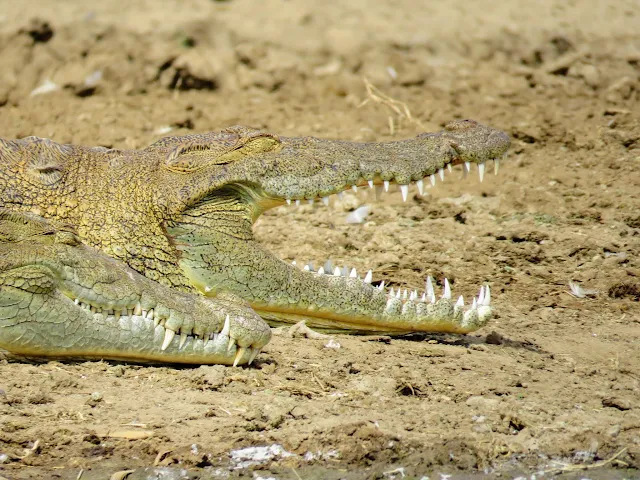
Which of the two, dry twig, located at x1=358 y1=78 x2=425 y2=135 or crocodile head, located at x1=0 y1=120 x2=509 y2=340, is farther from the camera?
dry twig, located at x1=358 y1=78 x2=425 y2=135

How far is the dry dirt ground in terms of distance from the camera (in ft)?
15.9

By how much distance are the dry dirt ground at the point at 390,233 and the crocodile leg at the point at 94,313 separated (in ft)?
0.43

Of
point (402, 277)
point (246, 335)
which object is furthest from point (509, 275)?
point (246, 335)

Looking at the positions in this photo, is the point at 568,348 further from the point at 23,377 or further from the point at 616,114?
the point at 616,114

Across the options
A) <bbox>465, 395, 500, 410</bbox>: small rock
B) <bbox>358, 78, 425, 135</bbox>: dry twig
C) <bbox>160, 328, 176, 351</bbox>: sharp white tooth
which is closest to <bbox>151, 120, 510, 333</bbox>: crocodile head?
<bbox>160, 328, 176, 351</bbox>: sharp white tooth

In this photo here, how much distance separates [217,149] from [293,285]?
940 millimetres

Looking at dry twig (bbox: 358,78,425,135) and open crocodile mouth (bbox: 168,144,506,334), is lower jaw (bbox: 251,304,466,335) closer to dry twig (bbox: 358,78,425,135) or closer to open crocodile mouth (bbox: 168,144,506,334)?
open crocodile mouth (bbox: 168,144,506,334)

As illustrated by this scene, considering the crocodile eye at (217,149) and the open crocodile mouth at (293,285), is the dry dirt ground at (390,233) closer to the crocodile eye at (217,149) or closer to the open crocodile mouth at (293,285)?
the open crocodile mouth at (293,285)

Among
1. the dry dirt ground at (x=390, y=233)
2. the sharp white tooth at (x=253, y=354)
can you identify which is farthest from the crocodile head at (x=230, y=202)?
the sharp white tooth at (x=253, y=354)

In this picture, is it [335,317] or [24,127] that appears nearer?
[335,317]

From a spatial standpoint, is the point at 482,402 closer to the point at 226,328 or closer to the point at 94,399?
the point at 226,328

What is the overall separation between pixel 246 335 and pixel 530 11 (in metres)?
7.97

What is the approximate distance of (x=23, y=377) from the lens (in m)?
5.19

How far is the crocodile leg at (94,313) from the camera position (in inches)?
201
